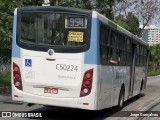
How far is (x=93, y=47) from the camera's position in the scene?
11.1m

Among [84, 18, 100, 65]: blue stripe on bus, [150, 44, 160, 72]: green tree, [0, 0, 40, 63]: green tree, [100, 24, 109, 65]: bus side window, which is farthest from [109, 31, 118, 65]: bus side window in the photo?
[150, 44, 160, 72]: green tree

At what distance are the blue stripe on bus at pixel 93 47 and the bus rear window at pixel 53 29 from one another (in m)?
0.21

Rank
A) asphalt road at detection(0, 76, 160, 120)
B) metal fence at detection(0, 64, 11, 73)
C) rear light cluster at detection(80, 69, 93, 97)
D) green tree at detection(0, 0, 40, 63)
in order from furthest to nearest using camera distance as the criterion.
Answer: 1. metal fence at detection(0, 64, 11, 73)
2. green tree at detection(0, 0, 40, 63)
3. asphalt road at detection(0, 76, 160, 120)
4. rear light cluster at detection(80, 69, 93, 97)

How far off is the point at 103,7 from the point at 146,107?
6.60 metres

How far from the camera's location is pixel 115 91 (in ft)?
44.9

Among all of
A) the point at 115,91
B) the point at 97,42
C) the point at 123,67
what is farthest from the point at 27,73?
the point at 123,67

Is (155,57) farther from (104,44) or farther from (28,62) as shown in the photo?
(28,62)

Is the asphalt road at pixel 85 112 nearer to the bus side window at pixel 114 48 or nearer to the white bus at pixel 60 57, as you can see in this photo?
the white bus at pixel 60 57

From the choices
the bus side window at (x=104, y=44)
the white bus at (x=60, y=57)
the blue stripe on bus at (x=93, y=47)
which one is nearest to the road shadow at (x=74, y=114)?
the white bus at (x=60, y=57)

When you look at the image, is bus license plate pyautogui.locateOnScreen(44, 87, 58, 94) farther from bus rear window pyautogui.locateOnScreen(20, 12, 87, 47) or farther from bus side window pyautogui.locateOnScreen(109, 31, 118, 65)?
bus side window pyautogui.locateOnScreen(109, 31, 118, 65)

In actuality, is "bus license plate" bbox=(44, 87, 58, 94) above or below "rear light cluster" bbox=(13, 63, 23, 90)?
below

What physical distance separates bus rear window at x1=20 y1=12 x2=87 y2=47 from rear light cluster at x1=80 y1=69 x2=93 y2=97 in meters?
0.77

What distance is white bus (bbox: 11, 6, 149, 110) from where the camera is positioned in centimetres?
1107

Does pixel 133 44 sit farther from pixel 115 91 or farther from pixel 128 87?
pixel 115 91
